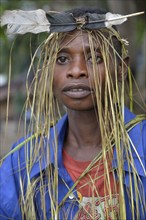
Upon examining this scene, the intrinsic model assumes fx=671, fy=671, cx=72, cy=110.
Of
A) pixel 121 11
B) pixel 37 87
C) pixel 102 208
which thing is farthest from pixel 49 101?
pixel 121 11

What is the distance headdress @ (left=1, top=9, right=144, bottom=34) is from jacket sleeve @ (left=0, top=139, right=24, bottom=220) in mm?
542

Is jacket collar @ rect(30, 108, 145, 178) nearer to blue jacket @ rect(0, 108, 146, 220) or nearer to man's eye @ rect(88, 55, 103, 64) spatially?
blue jacket @ rect(0, 108, 146, 220)

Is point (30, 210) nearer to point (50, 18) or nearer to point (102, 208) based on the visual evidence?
point (102, 208)

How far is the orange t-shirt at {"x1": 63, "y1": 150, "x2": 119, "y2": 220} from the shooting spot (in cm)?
253

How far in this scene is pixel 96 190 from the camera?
8.48 ft

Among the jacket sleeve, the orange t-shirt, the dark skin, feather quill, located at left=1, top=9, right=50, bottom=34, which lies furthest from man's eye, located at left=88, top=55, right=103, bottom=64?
the jacket sleeve

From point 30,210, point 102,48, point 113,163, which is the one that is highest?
point 102,48

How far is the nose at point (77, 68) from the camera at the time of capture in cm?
256

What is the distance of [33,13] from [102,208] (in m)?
0.80

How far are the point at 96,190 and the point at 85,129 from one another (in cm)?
30

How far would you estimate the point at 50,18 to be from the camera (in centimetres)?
263

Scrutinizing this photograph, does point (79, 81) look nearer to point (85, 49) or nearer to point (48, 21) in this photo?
point (85, 49)

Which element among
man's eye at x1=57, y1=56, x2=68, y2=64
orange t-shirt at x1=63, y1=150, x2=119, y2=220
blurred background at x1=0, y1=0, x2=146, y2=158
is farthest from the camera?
blurred background at x1=0, y1=0, x2=146, y2=158

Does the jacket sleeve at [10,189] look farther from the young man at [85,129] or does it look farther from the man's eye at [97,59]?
the man's eye at [97,59]
